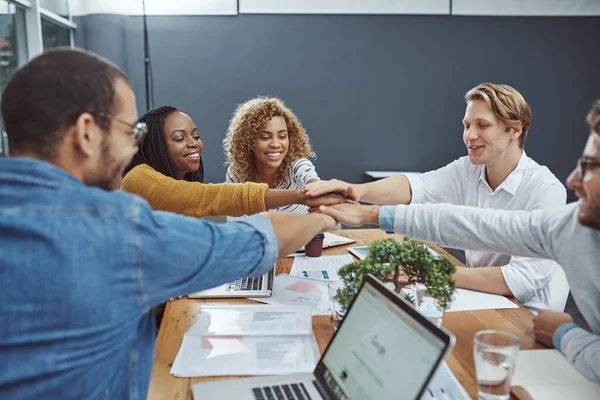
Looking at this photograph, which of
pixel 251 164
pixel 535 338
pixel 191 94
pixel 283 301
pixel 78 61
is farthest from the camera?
pixel 191 94

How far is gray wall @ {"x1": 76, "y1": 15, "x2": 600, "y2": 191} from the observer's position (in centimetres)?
476

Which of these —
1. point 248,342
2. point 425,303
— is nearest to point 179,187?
point 248,342

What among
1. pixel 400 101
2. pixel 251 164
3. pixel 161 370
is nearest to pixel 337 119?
pixel 400 101

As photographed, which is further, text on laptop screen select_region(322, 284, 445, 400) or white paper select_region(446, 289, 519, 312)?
white paper select_region(446, 289, 519, 312)

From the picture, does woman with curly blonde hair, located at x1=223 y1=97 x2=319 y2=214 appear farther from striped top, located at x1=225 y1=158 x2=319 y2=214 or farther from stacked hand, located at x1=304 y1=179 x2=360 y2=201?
stacked hand, located at x1=304 y1=179 x2=360 y2=201

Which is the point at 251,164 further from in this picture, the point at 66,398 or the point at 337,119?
the point at 66,398

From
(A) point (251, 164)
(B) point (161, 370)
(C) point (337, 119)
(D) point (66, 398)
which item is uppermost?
(C) point (337, 119)

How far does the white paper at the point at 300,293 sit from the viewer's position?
58.7 inches

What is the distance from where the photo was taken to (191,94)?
4.84m

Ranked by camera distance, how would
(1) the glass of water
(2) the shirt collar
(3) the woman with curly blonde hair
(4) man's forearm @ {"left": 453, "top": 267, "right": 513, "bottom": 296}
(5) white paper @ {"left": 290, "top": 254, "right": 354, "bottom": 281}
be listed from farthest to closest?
(3) the woman with curly blonde hair, (2) the shirt collar, (5) white paper @ {"left": 290, "top": 254, "right": 354, "bottom": 281}, (4) man's forearm @ {"left": 453, "top": 267, "right": 513, "bottom": 296}, (1) the glass of water

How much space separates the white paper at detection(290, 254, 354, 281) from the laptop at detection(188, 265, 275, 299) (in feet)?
0.49

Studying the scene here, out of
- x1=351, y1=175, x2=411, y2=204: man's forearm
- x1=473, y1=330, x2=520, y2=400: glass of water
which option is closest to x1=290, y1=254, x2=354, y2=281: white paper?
x1=351, y1=175, x2=411, y2=204: man's forearm

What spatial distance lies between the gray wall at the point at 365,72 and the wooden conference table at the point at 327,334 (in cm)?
361

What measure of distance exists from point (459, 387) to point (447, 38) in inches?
177
